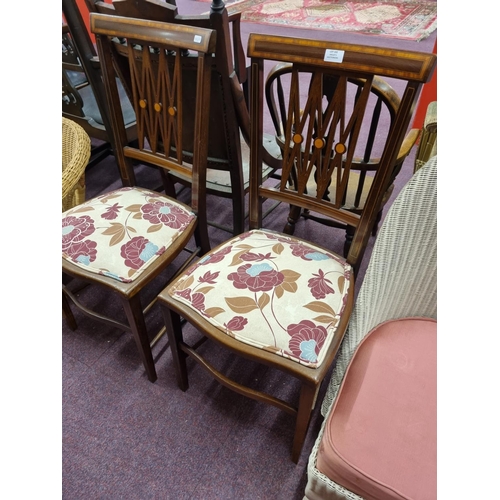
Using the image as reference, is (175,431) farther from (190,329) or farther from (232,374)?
(190,329)

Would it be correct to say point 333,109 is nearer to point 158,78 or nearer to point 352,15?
point 158,78

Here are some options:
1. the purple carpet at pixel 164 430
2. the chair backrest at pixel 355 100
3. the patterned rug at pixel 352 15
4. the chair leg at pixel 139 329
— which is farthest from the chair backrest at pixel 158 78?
the patterned rug at pixel 352 15

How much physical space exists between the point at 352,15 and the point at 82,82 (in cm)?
454

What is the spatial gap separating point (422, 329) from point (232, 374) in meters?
0.69

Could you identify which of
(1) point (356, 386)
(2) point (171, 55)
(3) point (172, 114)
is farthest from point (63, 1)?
(1) point (356, 386)

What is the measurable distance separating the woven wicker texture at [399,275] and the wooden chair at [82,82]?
100 centimetres

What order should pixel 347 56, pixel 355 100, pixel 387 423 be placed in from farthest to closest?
pixel 355 100 → pixel 347 56 → pixel 387 423

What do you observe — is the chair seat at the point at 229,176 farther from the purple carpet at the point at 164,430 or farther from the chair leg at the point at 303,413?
the chair leg at the point at 303,413

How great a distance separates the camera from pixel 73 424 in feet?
3.82

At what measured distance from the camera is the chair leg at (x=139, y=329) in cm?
104

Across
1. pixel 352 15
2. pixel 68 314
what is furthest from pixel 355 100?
pixel 352 15

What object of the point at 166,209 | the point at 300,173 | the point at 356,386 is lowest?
the point at 356,386

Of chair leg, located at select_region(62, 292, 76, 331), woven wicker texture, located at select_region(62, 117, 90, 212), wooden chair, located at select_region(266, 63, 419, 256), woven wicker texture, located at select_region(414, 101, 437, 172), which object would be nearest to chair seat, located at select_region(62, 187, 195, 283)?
woven wicker texture, located at select_region(62, 117, 90, 212)

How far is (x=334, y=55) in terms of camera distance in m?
0.84
